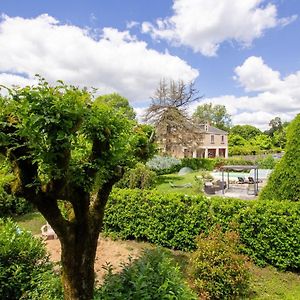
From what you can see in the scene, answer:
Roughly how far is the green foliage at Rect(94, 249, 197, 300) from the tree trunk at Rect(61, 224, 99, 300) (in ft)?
0.87

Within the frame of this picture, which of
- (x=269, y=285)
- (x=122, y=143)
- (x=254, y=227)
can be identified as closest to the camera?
(x=122, y=143)

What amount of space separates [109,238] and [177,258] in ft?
9.00

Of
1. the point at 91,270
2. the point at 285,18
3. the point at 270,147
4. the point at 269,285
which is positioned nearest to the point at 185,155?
the point at 285,18

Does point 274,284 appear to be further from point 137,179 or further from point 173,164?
point 173,164

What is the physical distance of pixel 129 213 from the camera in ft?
30.2

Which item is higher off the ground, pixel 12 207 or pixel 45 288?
pixel 45 288

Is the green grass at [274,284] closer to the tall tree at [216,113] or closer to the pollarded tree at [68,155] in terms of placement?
the pollarded tree at [68,155]

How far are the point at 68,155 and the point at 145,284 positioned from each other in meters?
2.36

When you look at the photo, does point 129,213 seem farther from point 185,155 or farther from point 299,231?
point 185,155

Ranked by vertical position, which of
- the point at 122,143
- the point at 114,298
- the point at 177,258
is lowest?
the point at 177,258

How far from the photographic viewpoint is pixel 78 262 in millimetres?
3869

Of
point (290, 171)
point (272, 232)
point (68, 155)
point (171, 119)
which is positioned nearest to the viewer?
point (68, 155)

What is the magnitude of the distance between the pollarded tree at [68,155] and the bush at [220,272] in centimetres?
258

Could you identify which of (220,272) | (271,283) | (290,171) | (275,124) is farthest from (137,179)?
(275,124)
